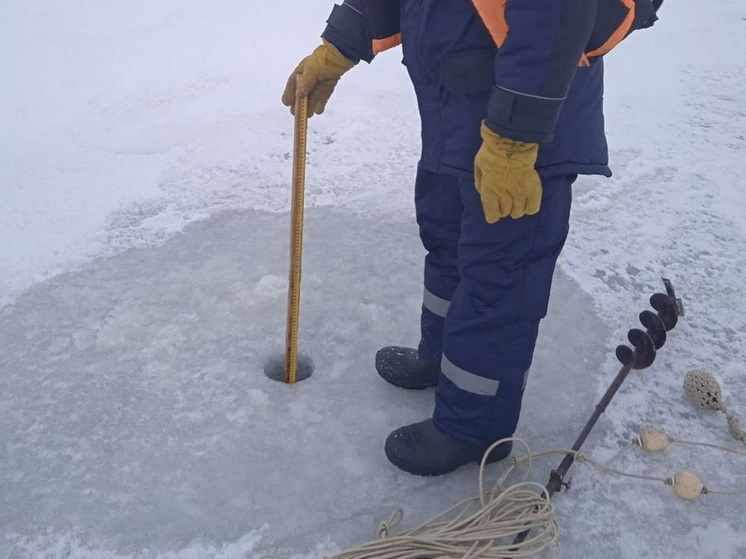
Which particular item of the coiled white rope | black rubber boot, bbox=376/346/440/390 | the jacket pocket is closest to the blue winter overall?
the jacket pocket

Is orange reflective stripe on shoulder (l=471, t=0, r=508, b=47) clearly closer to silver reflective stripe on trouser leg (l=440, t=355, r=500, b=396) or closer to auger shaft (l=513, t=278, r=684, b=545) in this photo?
silver reflective stripe on trouser leg (l=440, t=355, r=500, b=396)

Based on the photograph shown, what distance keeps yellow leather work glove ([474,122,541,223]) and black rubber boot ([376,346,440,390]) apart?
0.80m

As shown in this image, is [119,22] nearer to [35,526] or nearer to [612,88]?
[612,88]

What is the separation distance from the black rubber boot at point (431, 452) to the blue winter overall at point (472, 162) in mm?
33

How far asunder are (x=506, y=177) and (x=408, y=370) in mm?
929

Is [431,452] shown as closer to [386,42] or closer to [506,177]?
[506,177]

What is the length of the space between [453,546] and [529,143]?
1.02 metres

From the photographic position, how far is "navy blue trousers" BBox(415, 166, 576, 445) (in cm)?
189

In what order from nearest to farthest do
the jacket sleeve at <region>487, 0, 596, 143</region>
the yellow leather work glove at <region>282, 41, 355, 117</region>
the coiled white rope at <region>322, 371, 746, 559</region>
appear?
1. the jacket sleeve at <region>487, 0, 596, 143</region>
2. the coiled white rope at <region>322, 371, 746, 559</region>
3. the yellow leather work glove at <region>282, 41, 355, 117</region>

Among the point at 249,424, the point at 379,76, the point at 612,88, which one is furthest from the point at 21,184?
the point at 612,88

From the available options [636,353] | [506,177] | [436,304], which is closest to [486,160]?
[506,177]

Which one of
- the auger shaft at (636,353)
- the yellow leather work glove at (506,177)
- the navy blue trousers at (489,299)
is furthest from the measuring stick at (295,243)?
the auger shaft at (636,353)

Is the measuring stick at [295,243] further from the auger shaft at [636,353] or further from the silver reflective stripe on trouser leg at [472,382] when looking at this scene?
the auger shaft at [636,353]

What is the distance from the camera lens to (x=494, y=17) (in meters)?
1.66
